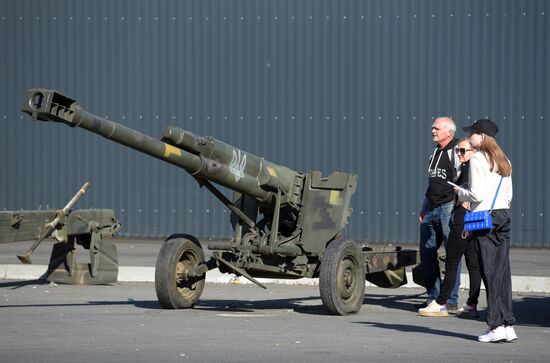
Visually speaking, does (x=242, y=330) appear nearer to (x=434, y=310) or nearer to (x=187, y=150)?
(x=187, y=150)

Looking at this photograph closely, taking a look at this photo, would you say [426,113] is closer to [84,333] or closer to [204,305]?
[204,305]

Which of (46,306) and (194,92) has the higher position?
Answer: (194,92)

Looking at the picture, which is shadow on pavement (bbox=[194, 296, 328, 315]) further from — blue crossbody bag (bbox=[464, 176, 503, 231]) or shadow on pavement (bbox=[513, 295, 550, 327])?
blue crossbody bag (bbox=[464, 176, 503, 231])

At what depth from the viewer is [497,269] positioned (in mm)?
9672

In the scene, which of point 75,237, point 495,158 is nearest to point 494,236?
→ point 495,158

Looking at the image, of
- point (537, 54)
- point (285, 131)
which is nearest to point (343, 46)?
point (285, 131)

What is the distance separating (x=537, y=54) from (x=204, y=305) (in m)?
9.47

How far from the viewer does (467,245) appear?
1205 cm

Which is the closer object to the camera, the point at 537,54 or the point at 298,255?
the point at 298,255

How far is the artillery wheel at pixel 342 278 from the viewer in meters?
11.5

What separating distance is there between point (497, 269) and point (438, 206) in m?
2.56

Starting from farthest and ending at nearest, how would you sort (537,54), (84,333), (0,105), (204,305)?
(0,105) < (537,54) < (204,305) < (84,333)

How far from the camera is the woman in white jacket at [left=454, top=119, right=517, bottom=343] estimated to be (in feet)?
31.6

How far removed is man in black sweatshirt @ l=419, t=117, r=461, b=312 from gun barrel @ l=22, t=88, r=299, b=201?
53.0 inches
